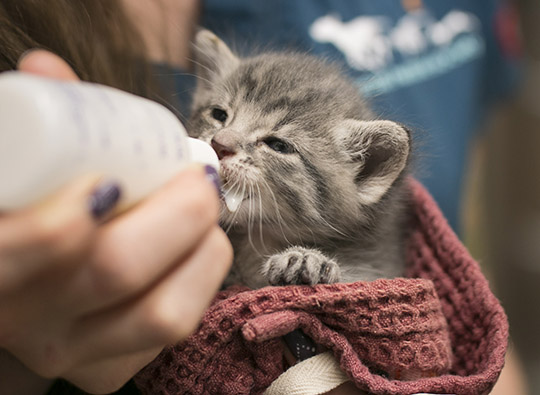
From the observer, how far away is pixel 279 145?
0.98 m

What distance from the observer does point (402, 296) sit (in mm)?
751

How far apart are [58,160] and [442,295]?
29.3 inches

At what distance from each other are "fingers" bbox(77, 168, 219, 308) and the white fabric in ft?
0.98

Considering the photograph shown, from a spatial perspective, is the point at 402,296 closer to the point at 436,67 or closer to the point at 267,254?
the point at 267,254

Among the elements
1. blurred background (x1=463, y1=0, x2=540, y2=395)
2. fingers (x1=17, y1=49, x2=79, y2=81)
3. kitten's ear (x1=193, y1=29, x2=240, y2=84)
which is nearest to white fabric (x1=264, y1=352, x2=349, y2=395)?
fingers (x1=17, y1=49, x2=79, y2=81)

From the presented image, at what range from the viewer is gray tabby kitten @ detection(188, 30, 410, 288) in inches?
36.5

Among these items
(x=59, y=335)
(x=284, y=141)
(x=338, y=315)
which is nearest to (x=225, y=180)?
(x=284, y=141)

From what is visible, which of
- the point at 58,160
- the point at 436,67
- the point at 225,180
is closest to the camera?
the point at 58,160

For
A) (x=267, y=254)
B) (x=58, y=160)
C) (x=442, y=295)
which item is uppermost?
(x=58, y=160)

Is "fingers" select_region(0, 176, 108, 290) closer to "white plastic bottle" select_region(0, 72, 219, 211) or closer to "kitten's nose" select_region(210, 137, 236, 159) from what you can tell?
"white plastic bottle" select_region(0, 72, 219, 211)

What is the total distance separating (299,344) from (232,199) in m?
0.28

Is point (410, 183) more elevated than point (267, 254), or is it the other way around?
point (410, 183)

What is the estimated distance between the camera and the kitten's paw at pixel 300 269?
80 centimetres

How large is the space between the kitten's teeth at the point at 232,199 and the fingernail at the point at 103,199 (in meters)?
0.41
